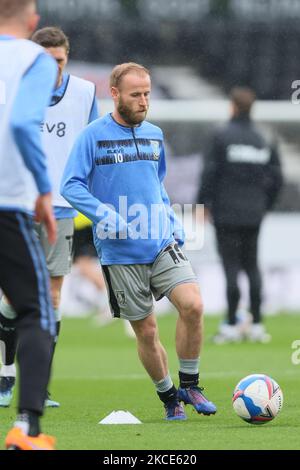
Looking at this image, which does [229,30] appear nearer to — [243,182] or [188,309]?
[243,182]

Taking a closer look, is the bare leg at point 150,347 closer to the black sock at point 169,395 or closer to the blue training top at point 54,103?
the black sock at point 169,395

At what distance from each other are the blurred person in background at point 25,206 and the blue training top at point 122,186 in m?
1.68

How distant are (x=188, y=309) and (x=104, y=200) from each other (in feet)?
2.59

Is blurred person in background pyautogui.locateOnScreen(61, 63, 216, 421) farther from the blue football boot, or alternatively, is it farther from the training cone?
the training cone

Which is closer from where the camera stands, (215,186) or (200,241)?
(215,186)

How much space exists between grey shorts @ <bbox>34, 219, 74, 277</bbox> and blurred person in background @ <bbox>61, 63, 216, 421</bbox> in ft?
2.91

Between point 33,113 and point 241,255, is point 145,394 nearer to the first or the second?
point 33,113

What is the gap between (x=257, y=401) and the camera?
6805 millimetres

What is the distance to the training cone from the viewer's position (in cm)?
696

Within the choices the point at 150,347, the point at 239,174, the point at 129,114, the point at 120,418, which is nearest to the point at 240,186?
the point at 239,174

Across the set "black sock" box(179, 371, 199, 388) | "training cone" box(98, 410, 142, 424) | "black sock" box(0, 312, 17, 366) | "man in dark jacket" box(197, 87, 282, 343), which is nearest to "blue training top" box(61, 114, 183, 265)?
"black sock" box(179, 371, 199, 388)

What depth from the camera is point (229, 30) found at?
2472cm

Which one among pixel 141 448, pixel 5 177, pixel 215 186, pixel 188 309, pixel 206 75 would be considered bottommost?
pixel 141 448
